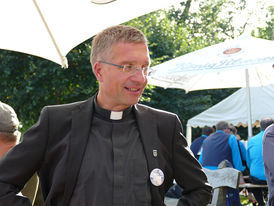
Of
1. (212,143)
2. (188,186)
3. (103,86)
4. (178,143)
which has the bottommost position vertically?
(212,143)

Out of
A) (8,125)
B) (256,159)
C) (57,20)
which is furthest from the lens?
(256,159)

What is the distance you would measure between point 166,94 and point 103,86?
77.1 feet

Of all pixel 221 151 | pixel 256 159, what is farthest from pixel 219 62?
pixel 256 159

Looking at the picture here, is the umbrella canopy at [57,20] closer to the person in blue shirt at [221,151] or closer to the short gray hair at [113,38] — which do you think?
the short gray hair at [113,38]

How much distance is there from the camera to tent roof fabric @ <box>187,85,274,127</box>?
12.8 m

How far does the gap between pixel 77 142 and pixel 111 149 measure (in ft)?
0.56

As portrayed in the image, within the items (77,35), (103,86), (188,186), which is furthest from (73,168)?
(77,35)

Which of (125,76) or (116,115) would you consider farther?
(116,115)

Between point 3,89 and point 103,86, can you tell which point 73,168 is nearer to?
point 103,86

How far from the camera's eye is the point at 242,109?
1345 centimetres

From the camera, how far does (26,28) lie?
3801 millimetres

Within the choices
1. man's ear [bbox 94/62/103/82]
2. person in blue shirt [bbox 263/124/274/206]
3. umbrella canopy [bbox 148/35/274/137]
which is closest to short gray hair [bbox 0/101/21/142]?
man's ear [bbox 94/62/103/82]

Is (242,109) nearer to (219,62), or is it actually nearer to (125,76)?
(219,62)

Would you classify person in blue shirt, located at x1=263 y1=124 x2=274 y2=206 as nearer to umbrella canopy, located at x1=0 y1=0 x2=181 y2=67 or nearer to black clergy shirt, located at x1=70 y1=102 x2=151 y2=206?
umbrella canopy, located at x1=0 y1=0 x2=181 y2=67
